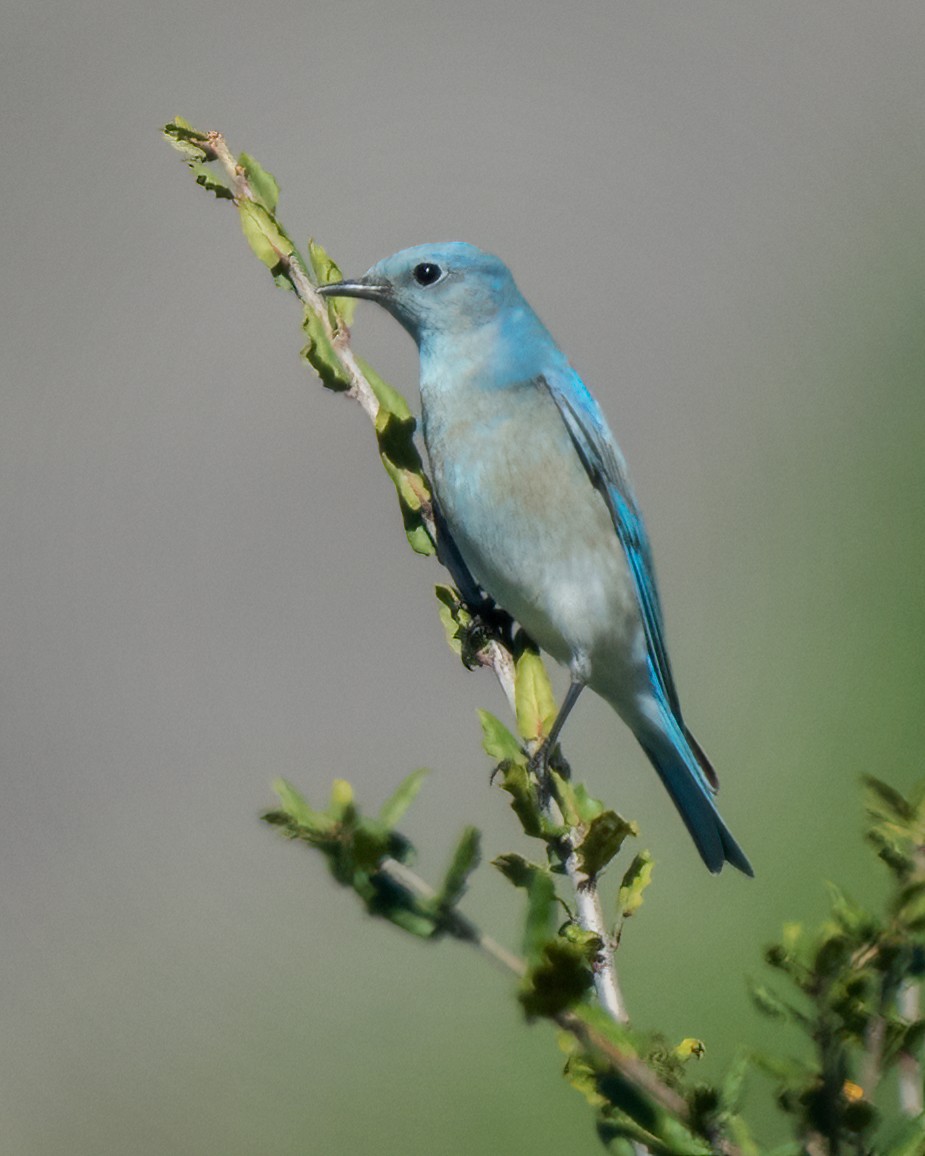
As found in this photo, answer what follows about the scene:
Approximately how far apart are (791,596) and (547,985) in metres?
4.56

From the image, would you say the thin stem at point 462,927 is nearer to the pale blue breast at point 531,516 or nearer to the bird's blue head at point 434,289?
the pale blue breast at point 531,516

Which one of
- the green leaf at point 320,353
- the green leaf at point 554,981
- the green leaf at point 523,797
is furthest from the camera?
the green leaf at point 320,353

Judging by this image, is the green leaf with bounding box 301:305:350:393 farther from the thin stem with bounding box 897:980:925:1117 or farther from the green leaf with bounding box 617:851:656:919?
the thin stem with bounding box 897:980:925:1117

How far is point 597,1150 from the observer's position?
3695 millimetres

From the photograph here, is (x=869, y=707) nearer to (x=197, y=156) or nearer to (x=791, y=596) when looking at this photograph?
(x=791, y=596)

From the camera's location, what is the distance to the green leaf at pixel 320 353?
4.93ft

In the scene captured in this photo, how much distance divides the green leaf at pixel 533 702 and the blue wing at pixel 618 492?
1.30 meters

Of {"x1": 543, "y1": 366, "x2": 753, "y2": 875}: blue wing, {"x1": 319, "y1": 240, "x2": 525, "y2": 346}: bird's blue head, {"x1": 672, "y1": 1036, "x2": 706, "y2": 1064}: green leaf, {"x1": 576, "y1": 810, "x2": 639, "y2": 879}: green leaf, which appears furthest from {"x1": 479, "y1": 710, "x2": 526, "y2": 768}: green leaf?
{"x1": 319, "y1": 240, "x2": 525, "y2": 346}: bird's blue head

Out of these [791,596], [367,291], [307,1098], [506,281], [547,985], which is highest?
[791,596]

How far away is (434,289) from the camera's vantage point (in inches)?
106

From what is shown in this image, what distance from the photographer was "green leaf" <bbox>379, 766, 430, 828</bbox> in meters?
0.91

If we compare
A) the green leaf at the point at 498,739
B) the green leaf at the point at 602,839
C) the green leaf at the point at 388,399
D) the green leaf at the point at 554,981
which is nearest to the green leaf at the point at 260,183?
the green leaf at the point at 388,399

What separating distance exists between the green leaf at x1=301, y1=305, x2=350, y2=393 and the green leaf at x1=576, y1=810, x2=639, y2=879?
0.69 meters

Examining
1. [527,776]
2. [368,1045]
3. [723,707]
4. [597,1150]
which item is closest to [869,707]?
[723,707]
